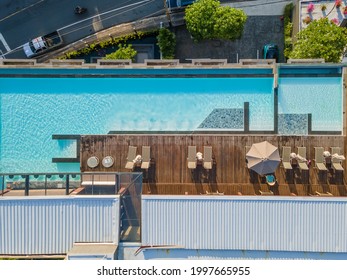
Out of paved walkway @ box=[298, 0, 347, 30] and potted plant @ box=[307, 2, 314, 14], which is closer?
potted plant @ box=[307, 2, 314, 14]

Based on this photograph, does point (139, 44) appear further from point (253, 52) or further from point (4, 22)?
point (4, 22)

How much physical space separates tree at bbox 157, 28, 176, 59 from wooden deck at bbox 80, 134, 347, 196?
1030cm

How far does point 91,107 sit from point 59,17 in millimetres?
12926

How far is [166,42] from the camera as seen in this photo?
32.9m

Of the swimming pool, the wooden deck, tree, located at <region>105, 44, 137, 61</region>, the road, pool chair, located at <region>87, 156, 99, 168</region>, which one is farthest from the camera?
the road

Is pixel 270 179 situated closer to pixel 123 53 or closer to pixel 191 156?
pixel 191 156

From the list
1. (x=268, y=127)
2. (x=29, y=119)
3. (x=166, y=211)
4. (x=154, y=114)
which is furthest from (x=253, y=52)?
(x=29, y=119)

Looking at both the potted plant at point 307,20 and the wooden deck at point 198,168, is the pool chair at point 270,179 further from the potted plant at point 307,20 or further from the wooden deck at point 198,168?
the potted plant at point 307,20

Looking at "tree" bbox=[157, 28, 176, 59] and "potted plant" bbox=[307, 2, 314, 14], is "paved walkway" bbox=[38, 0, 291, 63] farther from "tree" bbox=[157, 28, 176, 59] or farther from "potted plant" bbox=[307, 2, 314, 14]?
"potted plant" bbox=[307, 2, 314, 14]

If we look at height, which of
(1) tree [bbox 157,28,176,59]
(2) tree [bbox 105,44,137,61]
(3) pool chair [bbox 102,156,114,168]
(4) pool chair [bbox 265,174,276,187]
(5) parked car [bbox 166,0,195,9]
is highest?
(5) parked car [bbox 166,0,195,9]

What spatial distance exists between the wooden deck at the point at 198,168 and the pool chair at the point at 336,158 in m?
1.01

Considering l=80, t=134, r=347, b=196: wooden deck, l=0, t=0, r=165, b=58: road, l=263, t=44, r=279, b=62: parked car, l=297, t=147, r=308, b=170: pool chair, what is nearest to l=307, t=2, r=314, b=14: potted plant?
l=263, t=44, r=279, b=62: parked car

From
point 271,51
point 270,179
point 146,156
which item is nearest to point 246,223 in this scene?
point 270,179

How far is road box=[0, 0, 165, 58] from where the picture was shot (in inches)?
1353
